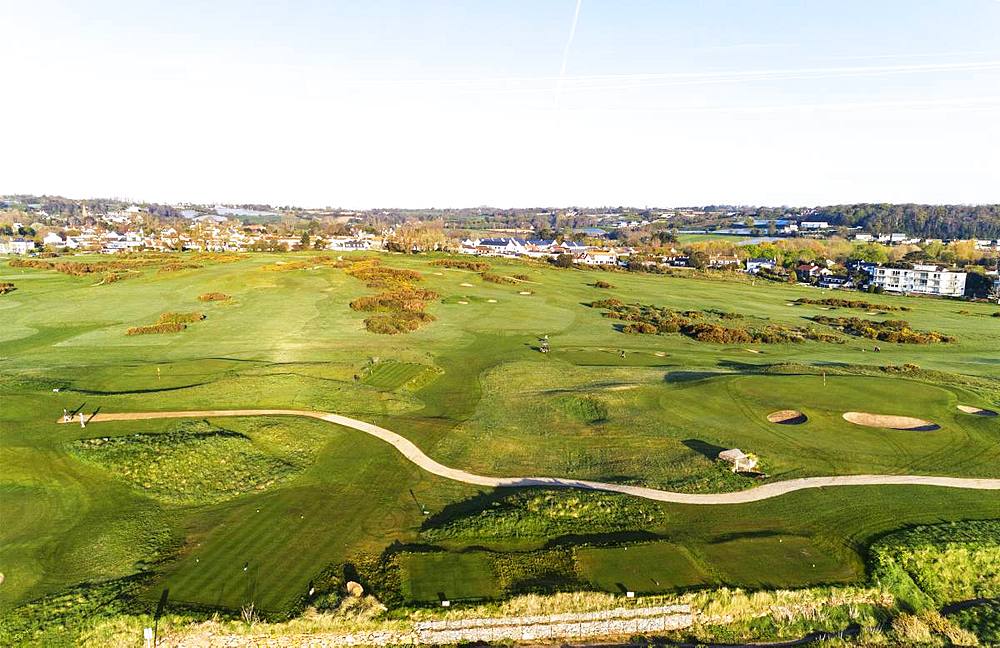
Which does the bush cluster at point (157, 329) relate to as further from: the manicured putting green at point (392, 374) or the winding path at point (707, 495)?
the winding path at point (707, 495)

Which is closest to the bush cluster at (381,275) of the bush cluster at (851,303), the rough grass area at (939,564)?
the bush cluster at (851,303)

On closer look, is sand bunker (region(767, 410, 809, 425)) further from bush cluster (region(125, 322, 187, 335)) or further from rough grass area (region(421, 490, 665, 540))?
bush cluster (region(125, 322, 187, 335))

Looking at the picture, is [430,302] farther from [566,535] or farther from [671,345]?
[566,535]

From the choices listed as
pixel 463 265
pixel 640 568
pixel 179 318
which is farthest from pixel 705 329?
pixel 463 265

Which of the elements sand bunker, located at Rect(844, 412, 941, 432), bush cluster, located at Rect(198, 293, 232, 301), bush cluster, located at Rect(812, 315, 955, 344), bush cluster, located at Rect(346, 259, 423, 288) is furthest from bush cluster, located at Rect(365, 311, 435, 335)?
bush cluster, located at Rect(812, 315, 955, 344)

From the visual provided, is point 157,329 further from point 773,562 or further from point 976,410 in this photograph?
point 976,410

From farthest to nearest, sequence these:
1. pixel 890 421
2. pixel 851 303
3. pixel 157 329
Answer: pixel 851 303 < pixel 157 329 < pixel 890 421

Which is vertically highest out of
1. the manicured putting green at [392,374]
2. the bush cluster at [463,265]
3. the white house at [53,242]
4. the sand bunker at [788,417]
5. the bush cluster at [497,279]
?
the white house at [53,242]
